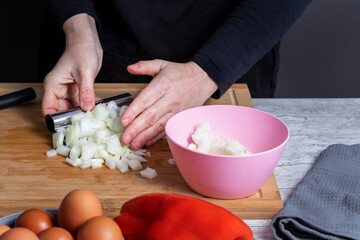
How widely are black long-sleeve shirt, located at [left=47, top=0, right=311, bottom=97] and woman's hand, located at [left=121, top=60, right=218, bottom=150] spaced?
0.05 m

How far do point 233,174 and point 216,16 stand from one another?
85 centimetres

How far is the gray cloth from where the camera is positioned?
937mm

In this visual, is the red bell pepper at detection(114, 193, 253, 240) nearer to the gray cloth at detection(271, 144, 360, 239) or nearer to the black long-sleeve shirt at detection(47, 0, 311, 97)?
the gray cloth at detection(271, 144, 360, 239)

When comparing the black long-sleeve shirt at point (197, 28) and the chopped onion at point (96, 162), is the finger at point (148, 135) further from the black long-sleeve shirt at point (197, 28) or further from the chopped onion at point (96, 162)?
the black long-sleeve shirt at point (197, 28)

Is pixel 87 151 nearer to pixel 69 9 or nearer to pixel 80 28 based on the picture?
pixel 80 28

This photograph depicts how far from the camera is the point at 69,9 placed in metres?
1.59

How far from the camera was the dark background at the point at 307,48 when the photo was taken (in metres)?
2.76

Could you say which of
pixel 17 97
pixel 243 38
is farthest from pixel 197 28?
pixel 17 97

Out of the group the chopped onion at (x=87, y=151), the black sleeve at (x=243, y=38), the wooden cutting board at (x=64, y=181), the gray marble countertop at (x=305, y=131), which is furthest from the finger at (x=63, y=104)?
the gray marble countertop at (x=305, y=131)

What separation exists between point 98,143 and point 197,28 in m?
0.67

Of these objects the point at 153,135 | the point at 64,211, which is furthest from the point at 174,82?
the point at 64,211

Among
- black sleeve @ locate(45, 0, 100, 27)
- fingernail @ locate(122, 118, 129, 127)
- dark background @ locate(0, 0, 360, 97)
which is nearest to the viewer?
fingernail @ locate(122, 118, 129, 127)

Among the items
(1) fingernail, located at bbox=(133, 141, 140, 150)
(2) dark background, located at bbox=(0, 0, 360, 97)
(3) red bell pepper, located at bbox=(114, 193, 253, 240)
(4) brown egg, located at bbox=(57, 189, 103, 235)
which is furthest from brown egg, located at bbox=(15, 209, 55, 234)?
(2) dark background, located at bbox=(0, 0, 360, 97)

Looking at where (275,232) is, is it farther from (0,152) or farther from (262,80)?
(262,80)
